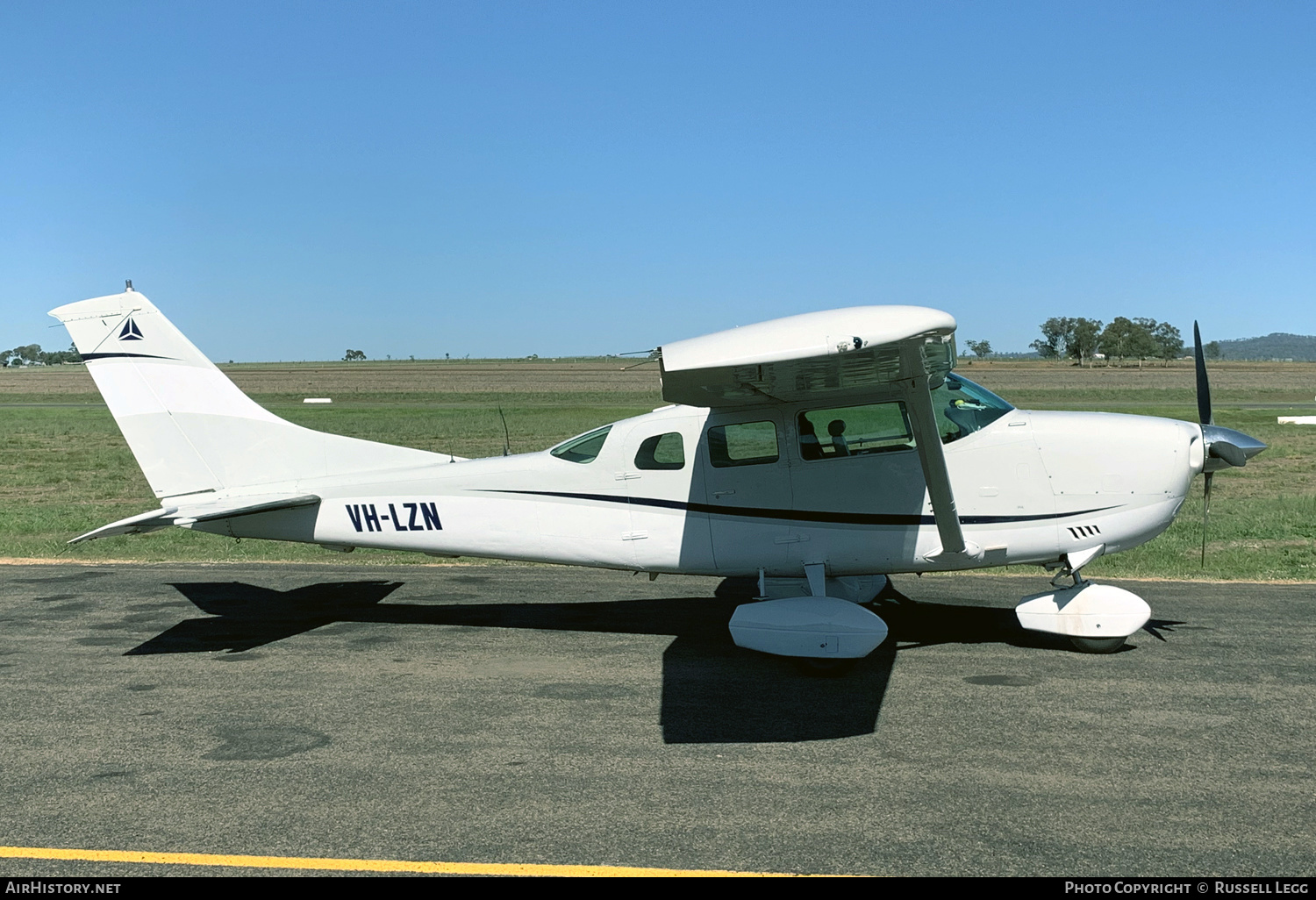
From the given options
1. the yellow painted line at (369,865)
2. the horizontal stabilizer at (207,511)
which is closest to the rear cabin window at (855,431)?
the yellow painted line at (369,865)

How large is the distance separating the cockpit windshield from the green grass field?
14.8 feet

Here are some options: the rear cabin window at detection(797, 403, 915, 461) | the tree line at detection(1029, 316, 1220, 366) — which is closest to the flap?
the rear cabin window at detection(797, 403, 915, 461)

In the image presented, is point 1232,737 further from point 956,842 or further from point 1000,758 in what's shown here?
point 956,842

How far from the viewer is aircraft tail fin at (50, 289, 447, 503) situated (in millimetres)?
9195

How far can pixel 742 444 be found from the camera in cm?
834

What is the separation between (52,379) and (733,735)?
10956 cm

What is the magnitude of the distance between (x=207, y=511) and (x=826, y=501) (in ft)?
18.6

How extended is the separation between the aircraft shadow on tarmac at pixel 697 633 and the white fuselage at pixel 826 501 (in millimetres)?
809

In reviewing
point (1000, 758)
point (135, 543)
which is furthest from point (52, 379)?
point (1000, 758)

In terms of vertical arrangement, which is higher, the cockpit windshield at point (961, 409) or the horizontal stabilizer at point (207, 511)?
the cockpit windshield at point (961, 409)

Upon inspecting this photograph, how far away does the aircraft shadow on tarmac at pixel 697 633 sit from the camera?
21.9 ft

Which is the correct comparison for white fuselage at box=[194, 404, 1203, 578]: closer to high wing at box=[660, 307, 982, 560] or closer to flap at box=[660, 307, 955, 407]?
high wing at box=[660, 307, 982, 560]

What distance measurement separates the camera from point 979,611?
9688mm

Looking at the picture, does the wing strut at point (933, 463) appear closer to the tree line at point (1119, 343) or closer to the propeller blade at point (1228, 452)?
the propeller blade at point (1228, 452)
